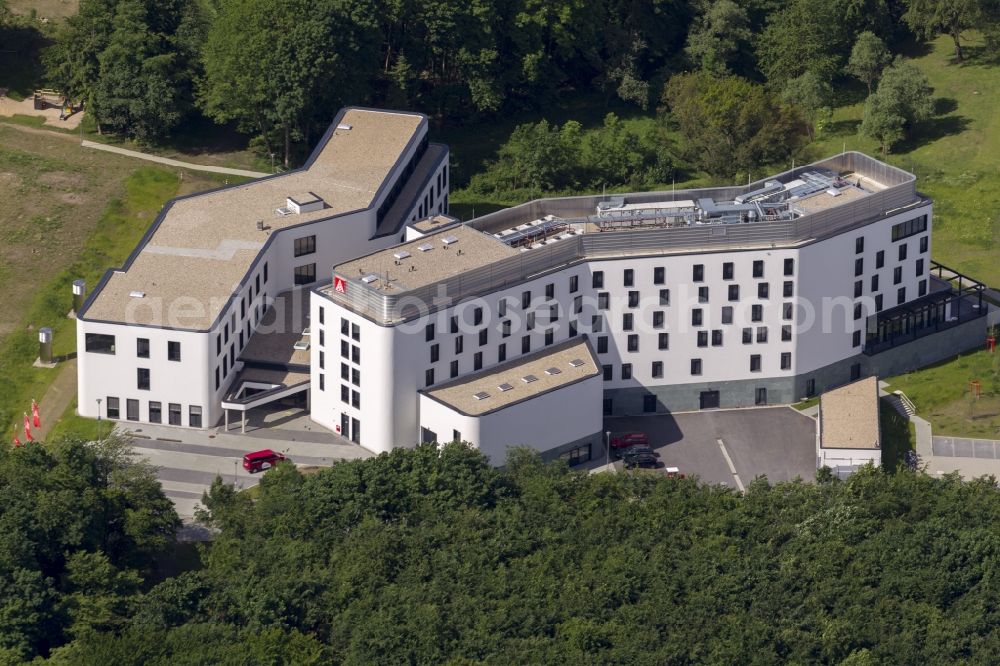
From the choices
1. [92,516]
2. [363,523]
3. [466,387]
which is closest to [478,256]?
[466,387]

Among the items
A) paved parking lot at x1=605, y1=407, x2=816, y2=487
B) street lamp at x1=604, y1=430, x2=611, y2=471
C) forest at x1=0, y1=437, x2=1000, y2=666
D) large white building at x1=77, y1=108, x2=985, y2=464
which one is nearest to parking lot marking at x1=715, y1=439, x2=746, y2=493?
paved parking lot at x1=605, y1=407, x2=816, y2=487

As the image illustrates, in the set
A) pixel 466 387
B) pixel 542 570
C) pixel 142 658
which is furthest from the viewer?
pixel 466 387

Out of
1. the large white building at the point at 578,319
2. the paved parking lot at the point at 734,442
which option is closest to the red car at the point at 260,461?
the large white building at the point at 578,319

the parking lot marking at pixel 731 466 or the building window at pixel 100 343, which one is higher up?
the building window at pixel 100 343

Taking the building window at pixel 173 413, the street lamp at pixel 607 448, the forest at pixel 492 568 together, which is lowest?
the forest at pixel 492 568

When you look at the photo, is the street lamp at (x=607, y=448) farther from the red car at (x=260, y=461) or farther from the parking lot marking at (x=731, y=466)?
the red car at (x=260, y=461)

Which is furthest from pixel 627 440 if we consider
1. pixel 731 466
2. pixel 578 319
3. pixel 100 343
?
pixel 100 343

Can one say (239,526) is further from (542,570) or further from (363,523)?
(542,570)
